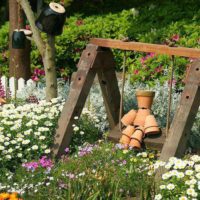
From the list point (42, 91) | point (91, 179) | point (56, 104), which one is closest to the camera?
point (91, 179)

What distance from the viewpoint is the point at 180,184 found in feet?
17.1

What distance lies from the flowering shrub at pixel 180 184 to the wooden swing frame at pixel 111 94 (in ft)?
1.73

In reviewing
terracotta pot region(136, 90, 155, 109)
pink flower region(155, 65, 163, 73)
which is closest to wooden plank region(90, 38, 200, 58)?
terracotta pot region(136, 90, 155, 109)

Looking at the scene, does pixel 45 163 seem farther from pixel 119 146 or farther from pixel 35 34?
pixel 35 34

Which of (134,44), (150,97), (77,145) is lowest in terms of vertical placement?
(77,145)

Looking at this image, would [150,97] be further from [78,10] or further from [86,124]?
[78,10]

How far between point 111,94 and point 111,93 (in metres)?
0.01

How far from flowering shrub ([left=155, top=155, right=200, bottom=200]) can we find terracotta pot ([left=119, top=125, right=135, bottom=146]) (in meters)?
1.32

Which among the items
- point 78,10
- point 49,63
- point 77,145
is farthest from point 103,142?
point 78,10

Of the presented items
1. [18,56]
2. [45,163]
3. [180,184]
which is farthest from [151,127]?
[18,56]

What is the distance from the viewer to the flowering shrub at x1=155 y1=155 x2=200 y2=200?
5.11 m

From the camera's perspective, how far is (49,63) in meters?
8.03

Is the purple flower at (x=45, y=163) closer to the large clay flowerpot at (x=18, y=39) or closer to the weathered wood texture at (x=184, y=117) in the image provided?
the weathered wood texture at (x=184, y=117)

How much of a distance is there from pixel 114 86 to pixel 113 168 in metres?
1.69
